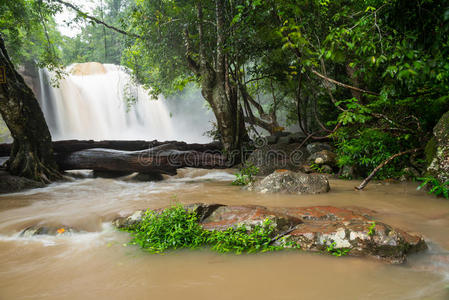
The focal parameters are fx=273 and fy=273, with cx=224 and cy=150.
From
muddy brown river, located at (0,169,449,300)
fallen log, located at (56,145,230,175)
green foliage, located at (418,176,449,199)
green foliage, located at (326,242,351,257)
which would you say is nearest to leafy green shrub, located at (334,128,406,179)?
green foliage, located at (418,176,449,199)

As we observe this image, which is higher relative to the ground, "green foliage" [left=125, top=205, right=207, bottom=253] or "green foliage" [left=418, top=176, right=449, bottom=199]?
"green foliage" [left=418, top=176, right=449, bottom=199]

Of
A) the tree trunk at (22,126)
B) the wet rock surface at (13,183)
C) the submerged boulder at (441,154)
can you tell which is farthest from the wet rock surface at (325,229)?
the tree trunk at (22,126)

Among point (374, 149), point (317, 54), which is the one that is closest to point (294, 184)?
point (374, 149)

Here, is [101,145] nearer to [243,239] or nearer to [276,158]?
[276,158]

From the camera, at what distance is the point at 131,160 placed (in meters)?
7.98

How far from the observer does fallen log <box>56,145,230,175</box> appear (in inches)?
312

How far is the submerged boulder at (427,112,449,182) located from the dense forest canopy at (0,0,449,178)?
2.19 feet

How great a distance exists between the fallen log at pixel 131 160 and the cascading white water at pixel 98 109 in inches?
297

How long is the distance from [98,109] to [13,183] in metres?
14.3

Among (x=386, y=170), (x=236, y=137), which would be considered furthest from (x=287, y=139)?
(x=386, y=170)

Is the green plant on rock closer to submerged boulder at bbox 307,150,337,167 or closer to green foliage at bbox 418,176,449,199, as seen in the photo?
submerged boulder at bbox 307,150,337,167

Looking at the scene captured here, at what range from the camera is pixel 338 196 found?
490cm

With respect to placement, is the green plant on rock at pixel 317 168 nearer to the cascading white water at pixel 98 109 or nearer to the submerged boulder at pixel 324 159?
the submerged boulder at pixel 324 159

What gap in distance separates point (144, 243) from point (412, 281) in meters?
2.42
